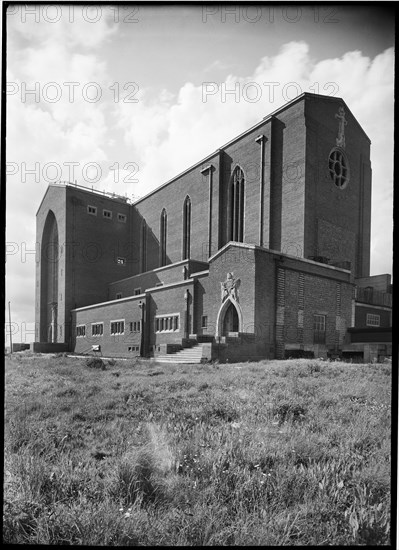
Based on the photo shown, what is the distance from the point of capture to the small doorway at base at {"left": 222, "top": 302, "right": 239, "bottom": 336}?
2.97 m

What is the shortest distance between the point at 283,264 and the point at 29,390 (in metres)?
2.47

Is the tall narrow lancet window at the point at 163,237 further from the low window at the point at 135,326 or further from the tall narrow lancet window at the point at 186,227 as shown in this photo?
the low window at the point at 135,326

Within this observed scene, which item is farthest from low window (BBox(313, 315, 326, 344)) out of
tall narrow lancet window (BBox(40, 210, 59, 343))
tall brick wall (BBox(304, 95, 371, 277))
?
tall narrow lancet window (BBox(40, 210, 59, 343))

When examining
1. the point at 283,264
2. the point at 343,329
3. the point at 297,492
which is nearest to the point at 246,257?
the point at 283,264

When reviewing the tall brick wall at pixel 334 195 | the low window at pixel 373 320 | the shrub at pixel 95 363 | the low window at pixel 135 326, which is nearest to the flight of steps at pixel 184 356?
the low window at pixel 135 326

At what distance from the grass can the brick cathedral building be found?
0.25 metres

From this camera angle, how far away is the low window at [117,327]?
3.26 meters

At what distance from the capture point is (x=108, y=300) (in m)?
3.30

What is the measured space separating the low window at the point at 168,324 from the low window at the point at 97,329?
0.50 meters

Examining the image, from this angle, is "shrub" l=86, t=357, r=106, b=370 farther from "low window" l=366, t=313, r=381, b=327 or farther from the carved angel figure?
"low window" l=366, t=313, r=381, b=327

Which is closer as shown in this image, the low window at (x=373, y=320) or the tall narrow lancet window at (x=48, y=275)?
the low window at (x=373, y=320)

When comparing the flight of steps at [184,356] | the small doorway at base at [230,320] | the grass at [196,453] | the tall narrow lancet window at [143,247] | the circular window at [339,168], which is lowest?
the grass at [196,453]

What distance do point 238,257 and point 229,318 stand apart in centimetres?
55

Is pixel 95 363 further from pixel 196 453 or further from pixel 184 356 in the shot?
pixel 196 453
